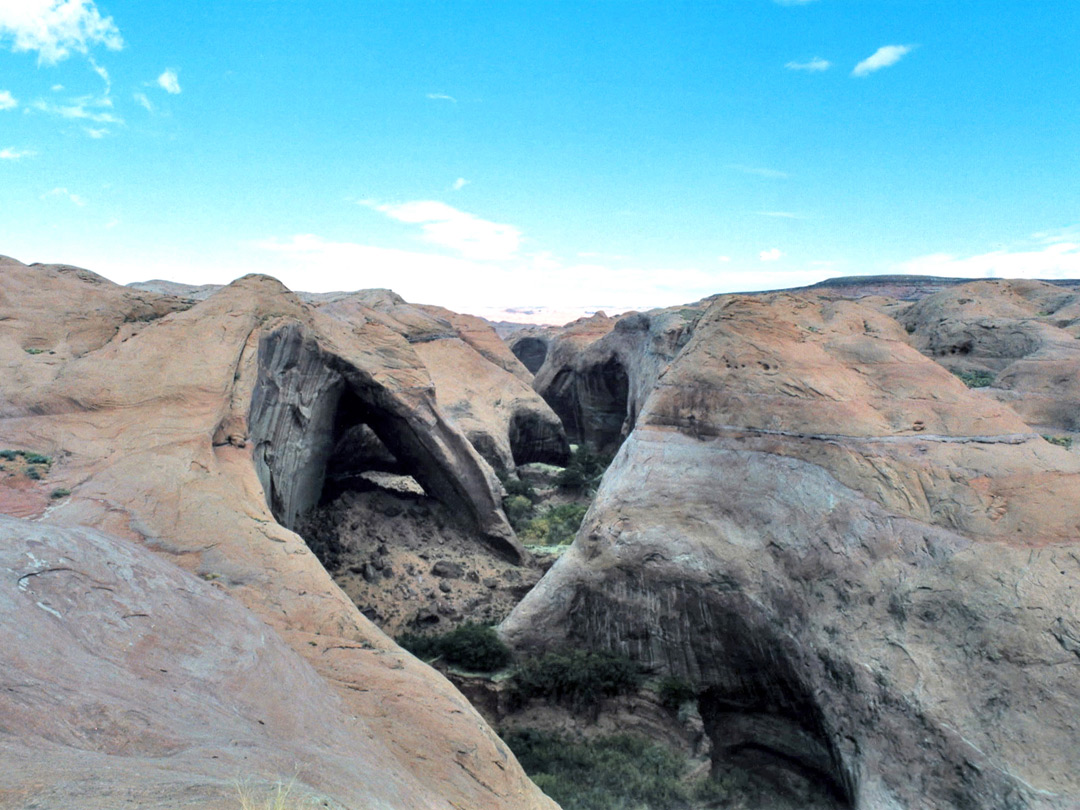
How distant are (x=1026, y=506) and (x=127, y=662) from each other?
7557 mm

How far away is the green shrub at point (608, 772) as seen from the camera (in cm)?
681

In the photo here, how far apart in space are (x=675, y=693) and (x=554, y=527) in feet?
24.4

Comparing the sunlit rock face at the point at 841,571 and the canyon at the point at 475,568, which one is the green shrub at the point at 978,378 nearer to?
the canyon at the point at 475,568

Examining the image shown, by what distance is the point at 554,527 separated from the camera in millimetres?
15641

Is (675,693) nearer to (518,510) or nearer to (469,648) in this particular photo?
(469,648)

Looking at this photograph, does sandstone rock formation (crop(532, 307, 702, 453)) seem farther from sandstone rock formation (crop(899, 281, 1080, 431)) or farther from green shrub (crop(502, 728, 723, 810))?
green shrub (crop(502, 728, 723, 810))

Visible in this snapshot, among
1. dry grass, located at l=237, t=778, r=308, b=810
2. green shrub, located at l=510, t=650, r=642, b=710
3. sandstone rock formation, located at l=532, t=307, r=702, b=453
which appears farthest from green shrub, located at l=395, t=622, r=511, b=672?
sandstone rock formation, located at l=532, t=307, r=702, b=453

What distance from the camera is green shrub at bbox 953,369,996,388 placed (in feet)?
53.2

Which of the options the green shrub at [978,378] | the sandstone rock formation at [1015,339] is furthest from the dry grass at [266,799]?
the green shrub at [978,378]

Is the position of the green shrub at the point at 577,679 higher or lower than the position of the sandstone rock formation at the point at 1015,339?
lower

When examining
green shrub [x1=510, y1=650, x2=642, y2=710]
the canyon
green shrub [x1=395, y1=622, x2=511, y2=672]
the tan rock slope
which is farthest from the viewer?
green shrub [x1=395, y1=622, x2=511, y2=672]

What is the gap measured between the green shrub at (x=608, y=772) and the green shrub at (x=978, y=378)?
41.1 ft

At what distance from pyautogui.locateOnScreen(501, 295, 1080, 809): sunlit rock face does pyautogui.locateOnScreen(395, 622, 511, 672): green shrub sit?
21.8 inches

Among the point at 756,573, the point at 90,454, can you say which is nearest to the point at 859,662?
the point at 756,573
